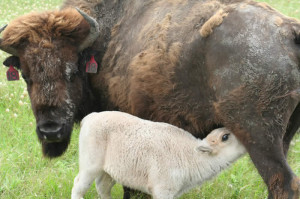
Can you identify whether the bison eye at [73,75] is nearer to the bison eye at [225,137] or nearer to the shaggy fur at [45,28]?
the shaggy fur at [45,28]

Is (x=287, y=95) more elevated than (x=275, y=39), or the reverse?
(x=275, y=39)

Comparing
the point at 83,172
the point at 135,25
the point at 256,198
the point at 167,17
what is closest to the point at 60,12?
the point at 135,25

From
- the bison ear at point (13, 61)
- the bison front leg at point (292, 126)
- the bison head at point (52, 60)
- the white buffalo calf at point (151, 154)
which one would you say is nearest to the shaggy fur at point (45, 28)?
the bison head at point (52, 60)

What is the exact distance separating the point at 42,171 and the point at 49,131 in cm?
120

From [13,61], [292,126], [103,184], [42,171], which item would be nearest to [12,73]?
[13,61]

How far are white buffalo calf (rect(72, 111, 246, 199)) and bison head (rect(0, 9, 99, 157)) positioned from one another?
602 millimetres

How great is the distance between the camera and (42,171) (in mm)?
5969

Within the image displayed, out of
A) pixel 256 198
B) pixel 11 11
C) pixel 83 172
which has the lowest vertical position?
pixel 11 11

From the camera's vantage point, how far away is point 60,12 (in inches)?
217

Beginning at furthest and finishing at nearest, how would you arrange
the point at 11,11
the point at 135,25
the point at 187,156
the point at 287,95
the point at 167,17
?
1. the point at 11,11
2. the point at 135,25
3. the point at 167,17
4. the point at 187,156
5. the point at 287,95

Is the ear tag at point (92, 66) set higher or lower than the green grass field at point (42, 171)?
higher

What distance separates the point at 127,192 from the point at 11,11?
39.6 feet

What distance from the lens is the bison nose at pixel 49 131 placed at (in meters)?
4.98

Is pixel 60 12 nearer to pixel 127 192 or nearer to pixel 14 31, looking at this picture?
pixel 14 31
